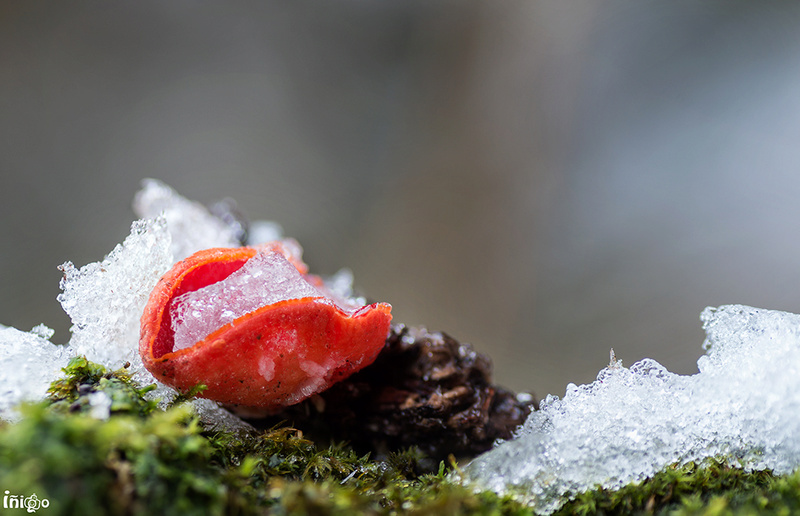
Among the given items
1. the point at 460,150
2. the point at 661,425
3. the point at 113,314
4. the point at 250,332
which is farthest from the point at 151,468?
the point at 460,150

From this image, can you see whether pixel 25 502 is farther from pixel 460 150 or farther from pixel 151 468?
pixel 460 150

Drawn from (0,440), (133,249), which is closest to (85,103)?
(133,249)

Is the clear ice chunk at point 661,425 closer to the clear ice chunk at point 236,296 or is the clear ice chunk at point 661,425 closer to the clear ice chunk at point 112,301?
the clear ice chunk at point 236,296

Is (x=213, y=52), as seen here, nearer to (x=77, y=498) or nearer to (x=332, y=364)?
(x=332, y=364)

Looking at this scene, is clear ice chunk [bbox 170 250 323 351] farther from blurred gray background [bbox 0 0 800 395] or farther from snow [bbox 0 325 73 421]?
blurred gray background [bbox 0 0 800 395]

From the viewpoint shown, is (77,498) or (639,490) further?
(639,490)

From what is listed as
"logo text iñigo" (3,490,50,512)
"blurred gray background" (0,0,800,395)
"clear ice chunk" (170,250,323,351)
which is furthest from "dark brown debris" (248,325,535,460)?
"blurred gray background" (0,0,800,395)

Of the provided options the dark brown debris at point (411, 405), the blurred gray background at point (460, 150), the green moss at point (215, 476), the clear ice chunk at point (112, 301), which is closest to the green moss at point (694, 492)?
the green moss at point (215, 476)
